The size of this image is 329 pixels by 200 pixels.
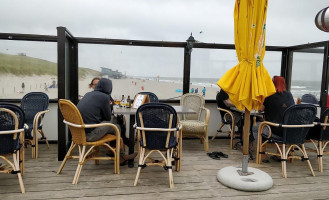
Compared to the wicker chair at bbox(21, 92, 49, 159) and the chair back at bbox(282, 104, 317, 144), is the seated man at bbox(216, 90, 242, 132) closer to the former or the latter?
the chair back at bbox(282, 104, 317, 144)

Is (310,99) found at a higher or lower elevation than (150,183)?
higher

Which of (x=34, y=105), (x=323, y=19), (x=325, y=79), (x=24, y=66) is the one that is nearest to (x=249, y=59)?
(x=323, y=19)

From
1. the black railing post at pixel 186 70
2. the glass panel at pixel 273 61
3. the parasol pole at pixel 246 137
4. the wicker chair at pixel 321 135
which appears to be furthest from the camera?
the glass panel at pixel 273 61

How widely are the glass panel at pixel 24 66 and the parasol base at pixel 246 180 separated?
12.1 ft

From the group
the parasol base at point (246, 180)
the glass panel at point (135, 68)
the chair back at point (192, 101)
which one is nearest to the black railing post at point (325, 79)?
the chair back at point (192, 101)

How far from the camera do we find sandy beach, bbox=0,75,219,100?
495 centimetres

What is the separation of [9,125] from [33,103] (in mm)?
1949

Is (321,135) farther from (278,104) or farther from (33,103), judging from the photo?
(33,103)

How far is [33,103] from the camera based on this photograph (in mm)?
4629

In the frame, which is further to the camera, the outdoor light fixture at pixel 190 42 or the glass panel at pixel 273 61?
the glass panel at pixel 273 61

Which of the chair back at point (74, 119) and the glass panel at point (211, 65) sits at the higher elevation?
the glass panel at point (211, 65)

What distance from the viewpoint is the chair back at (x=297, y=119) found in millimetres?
3455

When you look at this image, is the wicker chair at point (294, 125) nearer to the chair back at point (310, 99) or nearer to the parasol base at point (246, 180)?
the parasol base at point (246, 180)

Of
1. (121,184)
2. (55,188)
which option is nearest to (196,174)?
(121,184)
